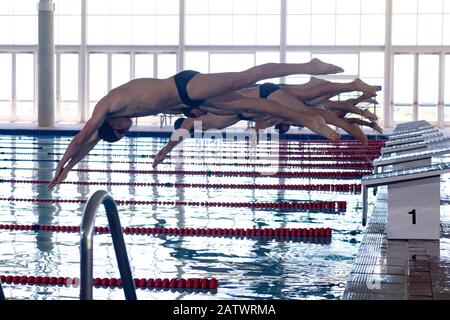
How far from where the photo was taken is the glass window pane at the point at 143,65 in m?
26.2

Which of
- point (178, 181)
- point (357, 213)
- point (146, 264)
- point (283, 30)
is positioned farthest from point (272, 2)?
point (146, 264)

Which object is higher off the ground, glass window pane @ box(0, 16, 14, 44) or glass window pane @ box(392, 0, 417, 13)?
glass window pane @ box(392, 0, 417, 13)

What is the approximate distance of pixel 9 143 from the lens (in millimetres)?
19844

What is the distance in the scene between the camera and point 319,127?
7.70 metres

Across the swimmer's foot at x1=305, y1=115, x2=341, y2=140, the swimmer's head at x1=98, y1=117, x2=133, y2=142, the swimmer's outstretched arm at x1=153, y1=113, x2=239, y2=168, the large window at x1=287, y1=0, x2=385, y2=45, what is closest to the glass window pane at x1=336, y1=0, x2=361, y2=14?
the large window at x1=287, y1=0, x2=385, y2=45

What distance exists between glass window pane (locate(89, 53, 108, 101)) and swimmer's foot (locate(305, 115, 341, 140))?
1911 centimetres

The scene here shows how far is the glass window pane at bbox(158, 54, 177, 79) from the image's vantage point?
2611 centimetres

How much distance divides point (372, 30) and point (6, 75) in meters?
11.8

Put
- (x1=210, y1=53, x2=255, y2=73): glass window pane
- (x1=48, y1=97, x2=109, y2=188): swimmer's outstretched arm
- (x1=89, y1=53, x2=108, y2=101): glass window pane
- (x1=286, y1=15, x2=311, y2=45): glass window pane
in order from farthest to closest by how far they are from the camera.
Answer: (x1=89, y1=53, x2=108, y2=101): glass window pane, (x1=210, y1=53, x2=255, y2=73): glass window pane, (x1=286, y1=15, x2=311, y2=45): glass window pane, (x1=48, y1=97, x2=109, y2=188): swimmer's outstretched arm

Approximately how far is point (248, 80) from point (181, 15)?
17.9 metres

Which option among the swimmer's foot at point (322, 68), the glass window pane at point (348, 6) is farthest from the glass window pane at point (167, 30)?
the swimmer's foot at point (322, 68)

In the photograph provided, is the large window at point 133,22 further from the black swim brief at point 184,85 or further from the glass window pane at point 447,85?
the black swim brief at point 184,85

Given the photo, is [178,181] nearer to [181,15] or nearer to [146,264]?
[146,264]

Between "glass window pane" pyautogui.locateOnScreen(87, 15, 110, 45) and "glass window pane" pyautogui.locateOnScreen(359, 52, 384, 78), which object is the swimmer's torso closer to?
"glass window pane" pyautogui.locateOnScreen(359, 52, 384, 78)
